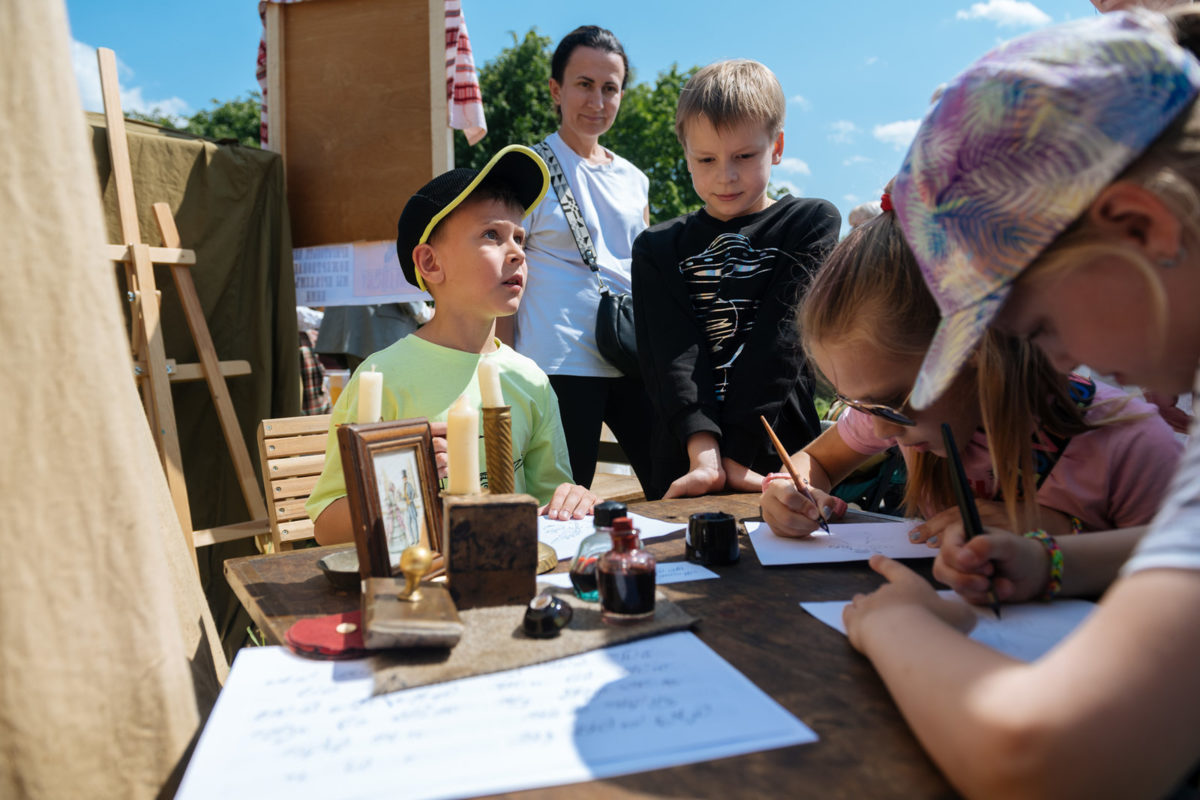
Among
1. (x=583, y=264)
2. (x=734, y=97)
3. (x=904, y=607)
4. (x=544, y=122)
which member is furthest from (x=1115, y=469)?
(x=544, y=122)

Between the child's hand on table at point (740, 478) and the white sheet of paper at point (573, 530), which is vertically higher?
the white sheet of paper at point (573, 530)

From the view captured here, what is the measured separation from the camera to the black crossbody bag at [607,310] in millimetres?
2846

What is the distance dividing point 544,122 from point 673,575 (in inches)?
834

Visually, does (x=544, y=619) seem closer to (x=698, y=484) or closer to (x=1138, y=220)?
(x=1138, y=220)

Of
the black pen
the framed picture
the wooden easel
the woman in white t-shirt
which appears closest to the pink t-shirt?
the black pen

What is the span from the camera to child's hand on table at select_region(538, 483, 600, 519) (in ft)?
5.75

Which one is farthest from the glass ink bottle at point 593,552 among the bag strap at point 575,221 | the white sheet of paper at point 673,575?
the bag strap at point 575,221

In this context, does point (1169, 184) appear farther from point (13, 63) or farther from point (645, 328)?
point (645, 328)

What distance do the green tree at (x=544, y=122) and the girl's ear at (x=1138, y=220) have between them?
19841 millimetres

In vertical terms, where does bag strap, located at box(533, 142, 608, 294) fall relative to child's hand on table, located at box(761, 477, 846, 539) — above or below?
above

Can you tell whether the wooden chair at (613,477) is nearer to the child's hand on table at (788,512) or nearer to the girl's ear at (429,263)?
the girl's ear at (429,263)

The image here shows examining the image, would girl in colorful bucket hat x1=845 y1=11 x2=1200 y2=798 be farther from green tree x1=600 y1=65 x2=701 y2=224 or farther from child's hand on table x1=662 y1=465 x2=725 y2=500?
green tree x1=600 y1=65 x2=701 y2=224

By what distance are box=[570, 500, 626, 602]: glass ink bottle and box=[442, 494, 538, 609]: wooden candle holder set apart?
2.8 inches

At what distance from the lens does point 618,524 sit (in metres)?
1.02
